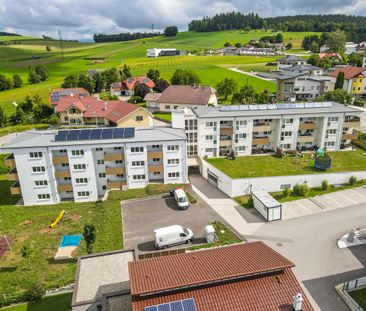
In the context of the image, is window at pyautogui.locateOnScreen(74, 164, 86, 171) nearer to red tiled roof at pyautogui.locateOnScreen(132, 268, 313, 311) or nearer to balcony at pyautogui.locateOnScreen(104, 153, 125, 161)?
balcony at pyautogui.locateOnScreen(104, 153, 125, 161)

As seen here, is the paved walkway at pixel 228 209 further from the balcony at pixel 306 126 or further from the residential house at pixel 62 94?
the residential house at pixel 62 94

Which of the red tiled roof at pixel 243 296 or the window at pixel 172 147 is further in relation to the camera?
the window at pixel 172 147

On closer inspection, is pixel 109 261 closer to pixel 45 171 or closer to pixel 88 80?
pixel 45 171

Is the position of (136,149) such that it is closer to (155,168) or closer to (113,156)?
(113,156)

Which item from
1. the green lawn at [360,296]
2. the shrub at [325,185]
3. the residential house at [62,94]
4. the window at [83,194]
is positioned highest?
the residential house at [62,94]

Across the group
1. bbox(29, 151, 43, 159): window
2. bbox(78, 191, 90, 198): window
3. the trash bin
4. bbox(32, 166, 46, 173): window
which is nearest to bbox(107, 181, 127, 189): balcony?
bbox(78, 191, 90, 198): window

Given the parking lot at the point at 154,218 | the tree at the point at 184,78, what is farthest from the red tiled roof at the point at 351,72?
the parking lot at the point at 154,218
